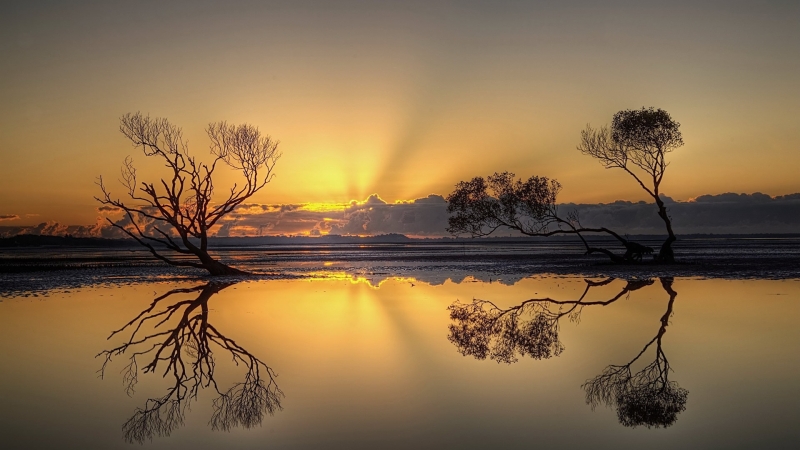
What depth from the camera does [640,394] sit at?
39.1 feet

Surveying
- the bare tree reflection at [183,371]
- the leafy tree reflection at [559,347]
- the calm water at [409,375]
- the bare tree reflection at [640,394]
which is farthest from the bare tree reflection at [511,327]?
the bare tree reflection at [183,371]

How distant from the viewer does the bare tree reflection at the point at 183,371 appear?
10.8 metres

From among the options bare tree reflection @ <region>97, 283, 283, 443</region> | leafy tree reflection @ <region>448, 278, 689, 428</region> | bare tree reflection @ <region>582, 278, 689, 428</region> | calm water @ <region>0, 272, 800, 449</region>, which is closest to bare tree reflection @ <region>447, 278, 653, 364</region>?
leafy tree reflection @ <region>448, 278, 689, 428</region>

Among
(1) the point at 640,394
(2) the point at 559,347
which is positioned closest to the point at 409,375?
(1) the point at 640,394

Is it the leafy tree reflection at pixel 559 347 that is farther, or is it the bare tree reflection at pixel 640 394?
the leafy tree reflection at pixel 559 347

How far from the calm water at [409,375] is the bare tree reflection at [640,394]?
0.19 feet

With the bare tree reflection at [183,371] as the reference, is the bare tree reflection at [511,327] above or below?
above

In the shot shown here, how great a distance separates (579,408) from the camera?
10992 mm

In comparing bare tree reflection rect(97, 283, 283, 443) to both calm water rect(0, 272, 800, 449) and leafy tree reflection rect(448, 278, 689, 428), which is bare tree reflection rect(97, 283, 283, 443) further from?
leafy tree reflection rect(448, 278, 689, 428)

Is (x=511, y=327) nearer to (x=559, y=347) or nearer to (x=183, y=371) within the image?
(x=559, y=347)

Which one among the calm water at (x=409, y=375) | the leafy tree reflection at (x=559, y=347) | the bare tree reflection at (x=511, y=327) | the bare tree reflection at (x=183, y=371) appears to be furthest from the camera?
the bare tree reflection at (x=511, y=327)

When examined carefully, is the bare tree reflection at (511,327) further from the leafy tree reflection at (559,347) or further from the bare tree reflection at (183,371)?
the bare tree reflection at (183,371)

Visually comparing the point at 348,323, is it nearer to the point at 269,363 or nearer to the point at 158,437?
the point at 269,363

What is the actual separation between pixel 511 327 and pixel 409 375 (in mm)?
7856
